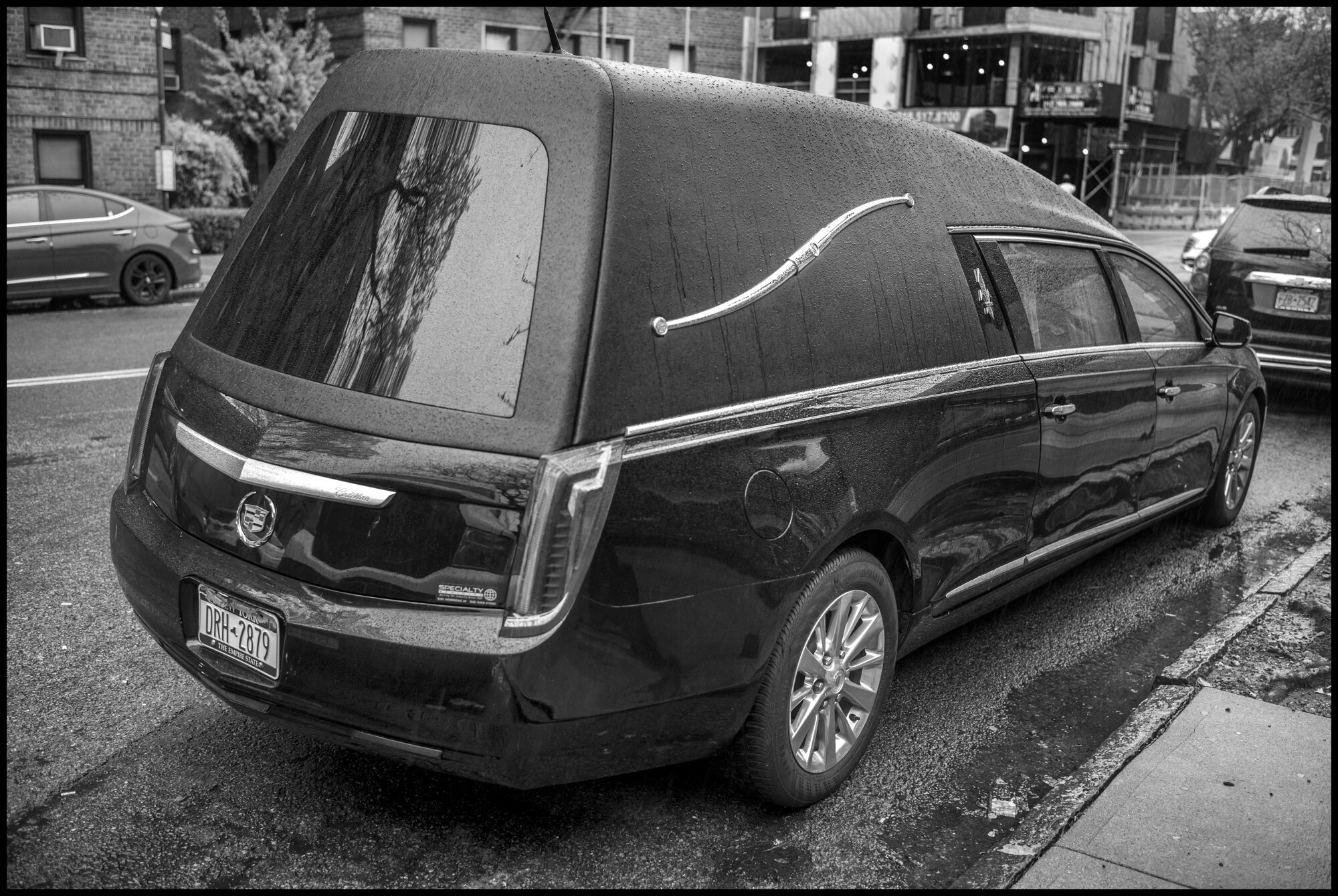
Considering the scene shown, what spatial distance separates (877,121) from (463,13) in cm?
3365

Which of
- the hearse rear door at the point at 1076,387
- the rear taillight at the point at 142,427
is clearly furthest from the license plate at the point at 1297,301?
the rear taillight at the point at 142,427

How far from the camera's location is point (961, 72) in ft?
181

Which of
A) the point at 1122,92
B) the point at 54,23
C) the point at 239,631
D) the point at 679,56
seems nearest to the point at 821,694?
the point at 239,631

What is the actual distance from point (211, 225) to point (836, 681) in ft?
68.8

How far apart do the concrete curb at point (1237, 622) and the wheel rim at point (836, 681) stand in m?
1.47

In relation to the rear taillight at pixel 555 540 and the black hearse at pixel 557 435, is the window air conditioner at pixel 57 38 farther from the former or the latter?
the rear taillight at pixel 555 540

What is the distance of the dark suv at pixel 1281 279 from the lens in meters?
9.52

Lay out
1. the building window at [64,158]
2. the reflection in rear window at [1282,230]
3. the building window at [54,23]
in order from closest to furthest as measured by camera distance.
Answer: the reflection in rear window at [1282,230] < the building window at [54,23] < the building window at [64,158]

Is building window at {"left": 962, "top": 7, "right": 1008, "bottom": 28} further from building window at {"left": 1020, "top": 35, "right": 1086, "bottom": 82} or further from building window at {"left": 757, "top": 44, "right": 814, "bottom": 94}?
building window at {"left": 757, "top": 44, "right": 814, "bottom": 94}

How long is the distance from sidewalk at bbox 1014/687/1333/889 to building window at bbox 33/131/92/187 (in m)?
23.8

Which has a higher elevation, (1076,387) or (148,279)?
(1076,387)

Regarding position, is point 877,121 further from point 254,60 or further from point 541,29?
point 541,29

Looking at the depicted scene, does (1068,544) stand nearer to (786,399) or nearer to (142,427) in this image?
(786,399)

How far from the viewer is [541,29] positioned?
3656cm
